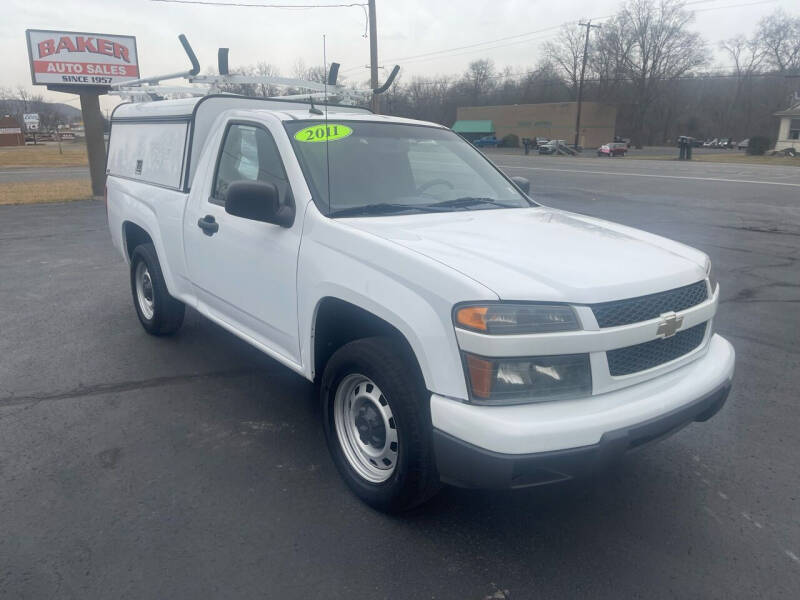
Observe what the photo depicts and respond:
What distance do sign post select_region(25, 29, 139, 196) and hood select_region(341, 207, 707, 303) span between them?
16.2m

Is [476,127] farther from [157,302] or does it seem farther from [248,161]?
[248,161]

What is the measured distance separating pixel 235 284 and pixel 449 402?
2.01 meters

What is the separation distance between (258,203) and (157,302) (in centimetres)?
241

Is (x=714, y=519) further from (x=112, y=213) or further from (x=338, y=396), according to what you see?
(x=112, y=213)

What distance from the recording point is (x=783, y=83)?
82188mm

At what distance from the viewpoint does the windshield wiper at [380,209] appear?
11.1 feet

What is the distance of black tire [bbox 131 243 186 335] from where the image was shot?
518 centimetres

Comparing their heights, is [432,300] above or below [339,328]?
above

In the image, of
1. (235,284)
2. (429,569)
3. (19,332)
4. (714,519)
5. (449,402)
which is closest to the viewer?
(449,402)

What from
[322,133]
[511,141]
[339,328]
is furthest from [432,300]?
[511,141]

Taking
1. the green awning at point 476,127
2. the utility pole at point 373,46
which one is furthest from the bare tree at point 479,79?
the utility pole at point 373,46

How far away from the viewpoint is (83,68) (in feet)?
56.2

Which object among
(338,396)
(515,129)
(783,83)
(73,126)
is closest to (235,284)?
(338,396)

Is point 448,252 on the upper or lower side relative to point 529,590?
upper
